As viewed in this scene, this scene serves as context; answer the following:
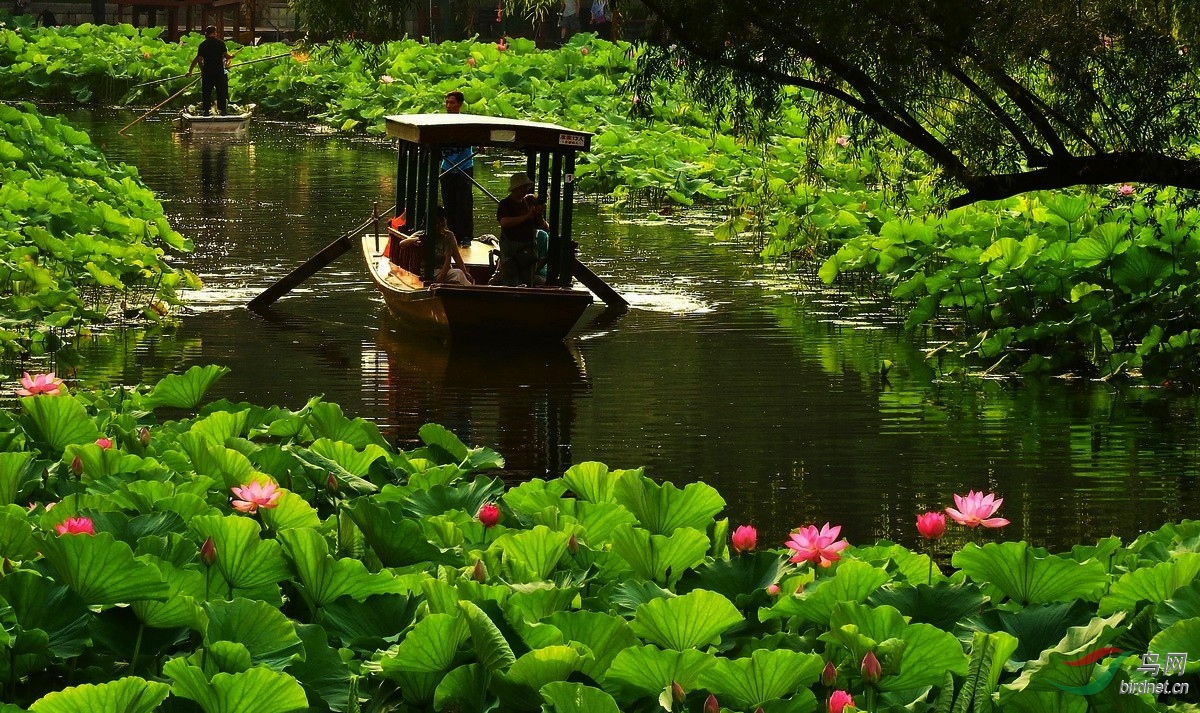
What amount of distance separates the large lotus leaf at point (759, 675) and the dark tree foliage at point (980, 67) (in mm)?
5298

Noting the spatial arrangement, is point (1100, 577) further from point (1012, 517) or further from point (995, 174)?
point (995, 174)

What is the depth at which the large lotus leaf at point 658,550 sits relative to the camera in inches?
153

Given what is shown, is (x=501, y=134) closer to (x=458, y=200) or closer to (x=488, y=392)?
(x=458, y=200)

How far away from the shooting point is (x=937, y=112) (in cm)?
988

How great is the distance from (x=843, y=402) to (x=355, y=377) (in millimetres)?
3022

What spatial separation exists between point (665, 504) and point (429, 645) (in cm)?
119

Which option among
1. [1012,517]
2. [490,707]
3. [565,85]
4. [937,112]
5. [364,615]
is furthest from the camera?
[565,85]

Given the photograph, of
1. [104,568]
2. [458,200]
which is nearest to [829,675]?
[104,568]

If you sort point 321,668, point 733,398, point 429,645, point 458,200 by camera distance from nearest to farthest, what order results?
point 429,645, point 321,668, point 733,398, point 458,200

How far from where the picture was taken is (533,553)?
3.87 m

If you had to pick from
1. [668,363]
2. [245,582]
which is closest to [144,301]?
[668,363]

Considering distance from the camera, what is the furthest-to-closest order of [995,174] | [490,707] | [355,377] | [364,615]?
[355,377], [995,174], [364,615], [490,707]

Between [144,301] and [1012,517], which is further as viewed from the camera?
[144,301]

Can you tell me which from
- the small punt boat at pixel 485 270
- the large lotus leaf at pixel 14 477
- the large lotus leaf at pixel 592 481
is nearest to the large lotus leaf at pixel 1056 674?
the large lotus leaf at pixel 592 481
